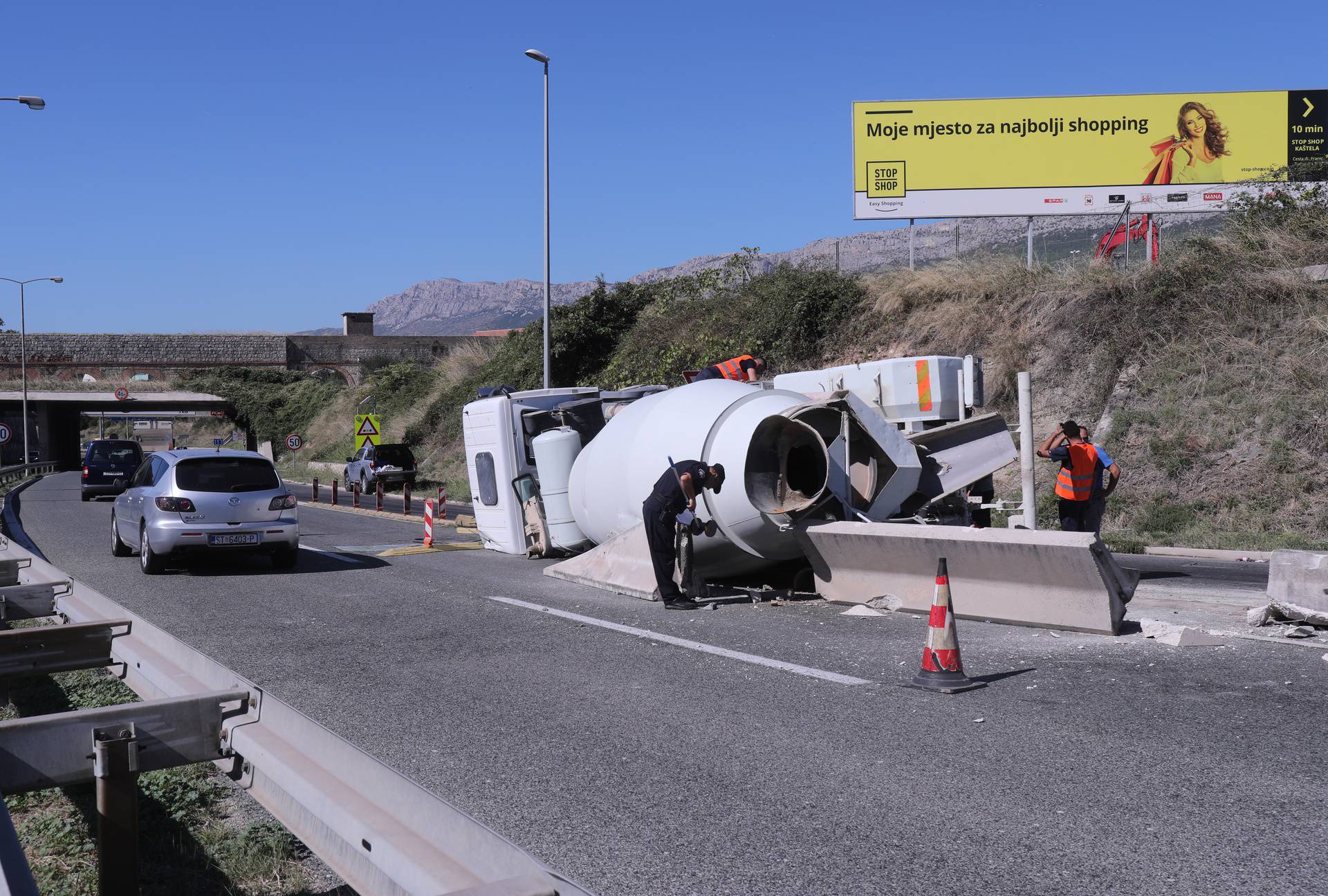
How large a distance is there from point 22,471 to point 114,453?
18.3 m

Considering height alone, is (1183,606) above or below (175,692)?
below

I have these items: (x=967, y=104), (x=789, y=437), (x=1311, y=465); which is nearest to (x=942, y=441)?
(x=789, y=437)

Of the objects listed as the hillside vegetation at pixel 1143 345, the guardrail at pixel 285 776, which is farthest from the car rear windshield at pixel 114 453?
the guardrail at pixel 285 776

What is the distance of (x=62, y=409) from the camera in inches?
2798

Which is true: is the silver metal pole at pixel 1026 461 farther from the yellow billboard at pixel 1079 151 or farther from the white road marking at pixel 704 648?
the yellow billboard at pixel 1079 151

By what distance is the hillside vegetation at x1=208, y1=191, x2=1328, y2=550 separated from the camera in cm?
1770

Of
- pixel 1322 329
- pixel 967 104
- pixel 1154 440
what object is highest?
pixel 967 104

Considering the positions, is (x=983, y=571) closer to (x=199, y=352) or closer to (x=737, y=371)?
(x=737, y=371)

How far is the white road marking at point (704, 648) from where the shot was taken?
7664mm

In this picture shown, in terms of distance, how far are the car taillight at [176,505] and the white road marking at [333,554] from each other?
97.3 inches

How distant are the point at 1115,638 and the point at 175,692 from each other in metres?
6.92

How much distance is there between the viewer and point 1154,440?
64.4 ft

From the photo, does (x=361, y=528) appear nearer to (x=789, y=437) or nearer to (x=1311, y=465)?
(x=789, y=437)

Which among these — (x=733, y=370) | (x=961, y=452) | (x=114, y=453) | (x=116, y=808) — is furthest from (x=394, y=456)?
(x=116, y=808)
